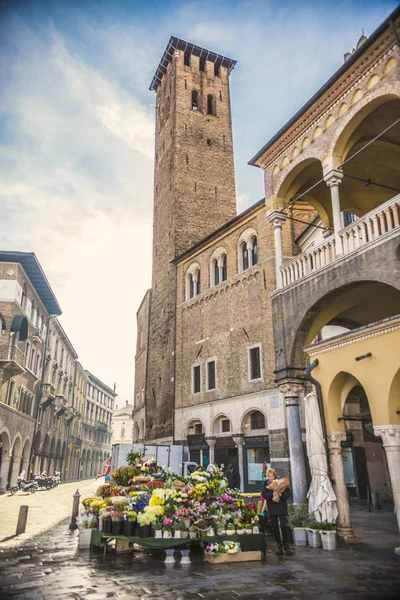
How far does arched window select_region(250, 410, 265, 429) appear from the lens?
68.5 ft

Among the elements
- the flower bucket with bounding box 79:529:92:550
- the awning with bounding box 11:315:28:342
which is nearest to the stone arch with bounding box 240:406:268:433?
the flower bucket with bounding box 79:529:92:550

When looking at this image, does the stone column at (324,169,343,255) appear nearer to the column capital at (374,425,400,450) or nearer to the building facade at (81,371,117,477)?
the column capital at (374,425,400,450)

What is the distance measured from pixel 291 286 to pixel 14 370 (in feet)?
71.9

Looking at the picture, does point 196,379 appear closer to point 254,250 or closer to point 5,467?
point 254,250

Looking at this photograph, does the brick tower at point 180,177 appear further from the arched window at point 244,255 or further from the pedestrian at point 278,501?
the pedestrian at point 278,501

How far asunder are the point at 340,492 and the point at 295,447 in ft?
5.99

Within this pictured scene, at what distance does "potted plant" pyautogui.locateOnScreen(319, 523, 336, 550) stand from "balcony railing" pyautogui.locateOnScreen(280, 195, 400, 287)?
18.5 feet

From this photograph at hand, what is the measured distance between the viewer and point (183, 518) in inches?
Result: 328

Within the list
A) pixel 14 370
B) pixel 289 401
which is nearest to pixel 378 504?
pixel 289 401

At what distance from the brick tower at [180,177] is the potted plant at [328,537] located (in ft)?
55.2

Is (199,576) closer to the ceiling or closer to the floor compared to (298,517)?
closer to the floor

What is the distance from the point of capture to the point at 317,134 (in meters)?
12.4

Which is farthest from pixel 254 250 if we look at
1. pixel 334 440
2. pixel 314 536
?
pixel 314 536

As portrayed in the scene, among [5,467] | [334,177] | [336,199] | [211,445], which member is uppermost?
[334,177]
